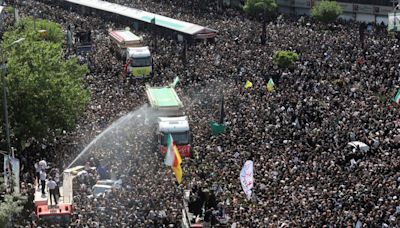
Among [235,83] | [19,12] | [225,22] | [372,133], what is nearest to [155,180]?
[372,133]

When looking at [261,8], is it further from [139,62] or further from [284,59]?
[139,62]

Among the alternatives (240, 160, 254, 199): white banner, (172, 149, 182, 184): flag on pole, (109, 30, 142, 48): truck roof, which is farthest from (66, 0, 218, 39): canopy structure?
(240, 160, 254, 199): white banner

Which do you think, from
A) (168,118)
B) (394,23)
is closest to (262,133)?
(168,118)

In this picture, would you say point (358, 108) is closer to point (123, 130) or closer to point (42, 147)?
point (123, 130)

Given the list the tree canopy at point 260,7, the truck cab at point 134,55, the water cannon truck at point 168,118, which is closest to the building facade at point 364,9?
the tree canopy at point 260,7

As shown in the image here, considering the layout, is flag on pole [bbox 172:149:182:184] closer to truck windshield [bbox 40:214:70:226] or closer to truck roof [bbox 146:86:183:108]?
truck windshield [bbox 40:214:70:226]
